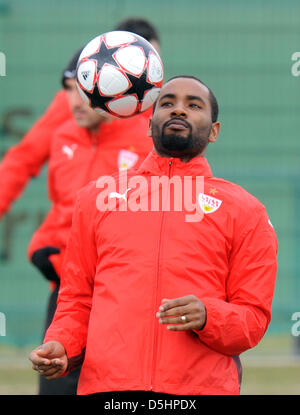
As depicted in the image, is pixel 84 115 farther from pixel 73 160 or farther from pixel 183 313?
pixel 183 313

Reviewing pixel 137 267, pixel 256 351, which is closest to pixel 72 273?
pixel 137 267

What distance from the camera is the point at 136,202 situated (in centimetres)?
310

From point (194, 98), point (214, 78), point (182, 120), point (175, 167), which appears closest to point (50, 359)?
point (175, 167)

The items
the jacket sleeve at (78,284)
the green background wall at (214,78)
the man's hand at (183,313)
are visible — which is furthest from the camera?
the green background wall at (214,78)

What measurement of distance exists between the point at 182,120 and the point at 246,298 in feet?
2.17

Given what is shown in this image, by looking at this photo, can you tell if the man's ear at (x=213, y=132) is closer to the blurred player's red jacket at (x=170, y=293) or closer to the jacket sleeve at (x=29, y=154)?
the blurred player's red jacket at (x=170, y=293)

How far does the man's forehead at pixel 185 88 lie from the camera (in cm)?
319

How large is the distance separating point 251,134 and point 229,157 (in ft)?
0.94

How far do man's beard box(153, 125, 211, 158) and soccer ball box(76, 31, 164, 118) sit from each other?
1.39 ft

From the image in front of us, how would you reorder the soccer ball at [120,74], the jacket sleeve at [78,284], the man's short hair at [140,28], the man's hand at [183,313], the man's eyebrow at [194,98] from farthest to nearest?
1. the man's short hair at [140,28]
2. the soccer ball at [120,74]
3. the man's eyebrow at [194,98]
4. the jacket sleeve at [78,284]
5. the man's hand at [183,313]

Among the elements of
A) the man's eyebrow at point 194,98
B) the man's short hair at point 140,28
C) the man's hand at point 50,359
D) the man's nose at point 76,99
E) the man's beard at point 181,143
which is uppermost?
the man's short hair at point 140,28

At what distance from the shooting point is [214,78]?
8109 mm

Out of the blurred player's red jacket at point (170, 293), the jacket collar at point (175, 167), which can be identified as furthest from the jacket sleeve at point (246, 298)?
the jacket collar at point (175, 167)

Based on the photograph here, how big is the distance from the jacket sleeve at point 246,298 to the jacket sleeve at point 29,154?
2.11m
